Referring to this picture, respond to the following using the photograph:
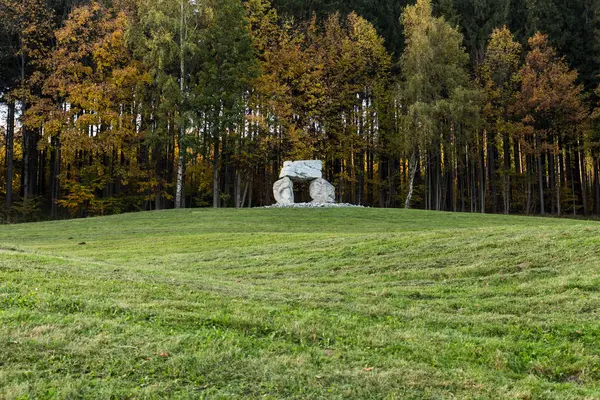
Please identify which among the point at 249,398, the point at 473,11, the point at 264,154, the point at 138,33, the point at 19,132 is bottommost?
the point at 249,398

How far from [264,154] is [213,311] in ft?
84.4

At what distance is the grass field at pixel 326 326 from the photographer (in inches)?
148

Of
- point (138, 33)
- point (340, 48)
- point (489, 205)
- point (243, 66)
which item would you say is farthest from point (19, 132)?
point (489, 205)

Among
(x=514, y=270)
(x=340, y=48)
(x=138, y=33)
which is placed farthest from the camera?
(x=340, y=48)

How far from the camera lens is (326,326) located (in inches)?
213

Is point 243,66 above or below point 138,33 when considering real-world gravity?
below

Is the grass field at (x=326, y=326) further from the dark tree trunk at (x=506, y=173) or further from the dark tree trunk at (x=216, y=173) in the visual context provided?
the dark tree trunk at (x=506, y=173)

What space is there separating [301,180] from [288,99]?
5957 millimetres

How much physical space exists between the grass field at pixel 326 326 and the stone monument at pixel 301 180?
56.5 feet

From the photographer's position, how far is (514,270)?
9.02 metres

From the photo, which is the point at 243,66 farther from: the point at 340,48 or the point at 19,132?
the point at 19,132

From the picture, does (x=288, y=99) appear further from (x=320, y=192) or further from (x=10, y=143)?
(x=10, y=143)

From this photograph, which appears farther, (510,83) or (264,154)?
(510,83)

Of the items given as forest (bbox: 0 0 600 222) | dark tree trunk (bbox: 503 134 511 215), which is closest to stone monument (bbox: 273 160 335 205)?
forest (bbox: 0 0 600 222)
